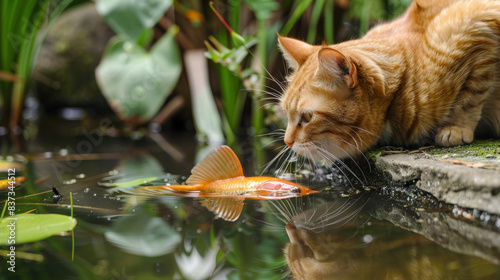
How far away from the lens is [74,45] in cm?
351

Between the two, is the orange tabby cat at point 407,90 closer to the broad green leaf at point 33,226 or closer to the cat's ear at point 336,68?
the cat's ear at point 336,68

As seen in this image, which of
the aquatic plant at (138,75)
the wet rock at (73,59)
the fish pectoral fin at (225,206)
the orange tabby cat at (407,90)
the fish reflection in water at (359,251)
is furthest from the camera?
the wet rock at (73,59)

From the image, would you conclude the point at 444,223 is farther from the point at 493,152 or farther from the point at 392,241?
the point at 493,152

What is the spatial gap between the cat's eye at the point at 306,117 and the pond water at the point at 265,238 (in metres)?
0.20

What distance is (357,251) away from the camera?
0.82 m

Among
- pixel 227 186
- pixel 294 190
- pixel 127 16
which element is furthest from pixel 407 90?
pixel 127 16

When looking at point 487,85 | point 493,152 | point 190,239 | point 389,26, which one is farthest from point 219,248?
point 389,26

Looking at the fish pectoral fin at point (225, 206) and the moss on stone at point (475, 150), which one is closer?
the fish pectoral fin at point (225, 206)

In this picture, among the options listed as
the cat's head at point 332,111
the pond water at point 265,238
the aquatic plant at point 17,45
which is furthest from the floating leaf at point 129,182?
the aquatic plant at point 17,45

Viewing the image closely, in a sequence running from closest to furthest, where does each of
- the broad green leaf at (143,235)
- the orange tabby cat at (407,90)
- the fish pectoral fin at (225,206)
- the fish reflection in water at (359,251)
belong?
the fish reflection in water at (359,251)
the broad green leaf at (143,235)
the fish pectoral fin at (225,206)
the orange tabby cat at (407,90)

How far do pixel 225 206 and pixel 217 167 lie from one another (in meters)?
0.19

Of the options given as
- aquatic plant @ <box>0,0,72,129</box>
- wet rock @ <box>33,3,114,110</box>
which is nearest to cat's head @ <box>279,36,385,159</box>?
aquatic plant @ <box>0,0,72,129</box>

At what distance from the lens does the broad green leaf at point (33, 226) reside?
926 millimetres

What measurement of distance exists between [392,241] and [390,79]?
0.58 m
